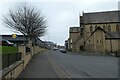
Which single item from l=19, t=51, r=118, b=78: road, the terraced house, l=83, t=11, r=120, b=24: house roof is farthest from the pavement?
l=83, t=11, r=120, b=24: house roof

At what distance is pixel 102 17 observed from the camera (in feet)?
301

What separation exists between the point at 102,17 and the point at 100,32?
18.9 metres

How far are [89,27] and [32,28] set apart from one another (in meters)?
53.5

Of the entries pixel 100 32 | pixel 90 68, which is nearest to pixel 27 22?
pixel 90 68

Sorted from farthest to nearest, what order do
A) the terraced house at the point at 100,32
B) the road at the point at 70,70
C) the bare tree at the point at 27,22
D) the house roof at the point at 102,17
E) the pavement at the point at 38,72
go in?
the house roof at the point at 102,17 < the terraced house at the point at 100,32 < the bare tree at the point at 27,22 < the road at the point at 70,70 < the pavement at the point at 38,72

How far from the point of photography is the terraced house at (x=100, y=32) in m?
73.8

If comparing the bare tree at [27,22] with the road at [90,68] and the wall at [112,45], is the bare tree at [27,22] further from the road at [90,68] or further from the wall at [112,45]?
the wall at [112,45]

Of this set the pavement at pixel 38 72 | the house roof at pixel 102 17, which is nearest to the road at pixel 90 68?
the pavement at pixel 38 72

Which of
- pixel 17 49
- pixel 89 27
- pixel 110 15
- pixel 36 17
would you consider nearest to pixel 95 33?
pixel 89 27

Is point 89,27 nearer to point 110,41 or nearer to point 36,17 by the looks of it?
point 110,41

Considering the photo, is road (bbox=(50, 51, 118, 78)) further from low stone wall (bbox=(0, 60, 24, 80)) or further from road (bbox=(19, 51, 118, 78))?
low stone wall (bbox=(0, 60, 24, 80))

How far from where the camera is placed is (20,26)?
127 ft

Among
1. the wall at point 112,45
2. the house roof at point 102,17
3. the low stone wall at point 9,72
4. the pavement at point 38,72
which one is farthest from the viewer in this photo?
the house roof at point 102,17

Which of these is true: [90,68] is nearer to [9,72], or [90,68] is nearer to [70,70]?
[70,70]
